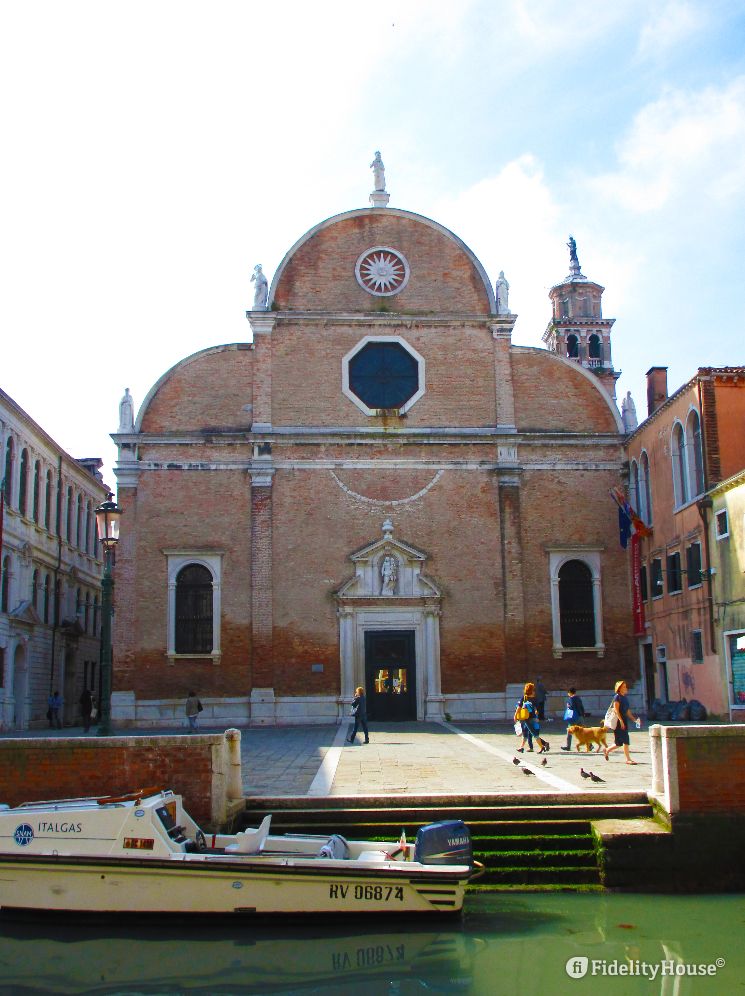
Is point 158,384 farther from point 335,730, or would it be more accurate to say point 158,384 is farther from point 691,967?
point 691,967

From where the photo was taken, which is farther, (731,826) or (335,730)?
(335,730)

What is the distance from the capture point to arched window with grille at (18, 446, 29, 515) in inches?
1200

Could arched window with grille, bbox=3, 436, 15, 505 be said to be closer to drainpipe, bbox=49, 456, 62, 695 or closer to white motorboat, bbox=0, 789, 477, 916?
drainpipe, bbox=49, 456, 62, 695

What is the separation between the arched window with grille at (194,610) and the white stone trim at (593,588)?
9.28 m

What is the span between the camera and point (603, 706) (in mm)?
26125

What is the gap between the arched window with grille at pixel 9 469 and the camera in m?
28.8

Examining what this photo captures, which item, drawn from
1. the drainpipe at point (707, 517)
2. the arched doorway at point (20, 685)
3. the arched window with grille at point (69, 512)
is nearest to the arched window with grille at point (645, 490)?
the drainpipe at point (707, 517)

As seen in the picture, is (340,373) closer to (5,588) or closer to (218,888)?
(5,588)

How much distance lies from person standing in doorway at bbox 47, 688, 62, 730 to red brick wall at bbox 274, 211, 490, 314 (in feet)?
47.5

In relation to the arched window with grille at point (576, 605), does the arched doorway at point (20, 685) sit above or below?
below

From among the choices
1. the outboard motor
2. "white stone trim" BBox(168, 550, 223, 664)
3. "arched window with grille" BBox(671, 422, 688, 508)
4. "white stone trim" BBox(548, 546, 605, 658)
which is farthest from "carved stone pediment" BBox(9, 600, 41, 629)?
the outboard motor

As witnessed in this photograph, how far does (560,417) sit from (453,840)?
2011 cm

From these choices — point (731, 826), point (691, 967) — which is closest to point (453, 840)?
point (691, 967)

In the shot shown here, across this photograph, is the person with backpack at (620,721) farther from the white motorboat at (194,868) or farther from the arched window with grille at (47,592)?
the arched window with grille at (47,592)
